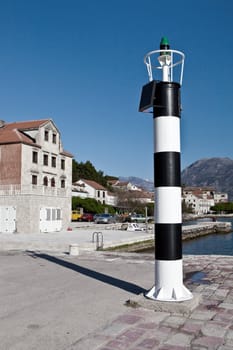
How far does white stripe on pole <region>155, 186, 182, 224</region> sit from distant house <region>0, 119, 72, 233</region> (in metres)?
24.2

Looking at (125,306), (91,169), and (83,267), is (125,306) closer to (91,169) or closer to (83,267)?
(83,267)

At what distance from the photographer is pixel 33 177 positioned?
36469 mm

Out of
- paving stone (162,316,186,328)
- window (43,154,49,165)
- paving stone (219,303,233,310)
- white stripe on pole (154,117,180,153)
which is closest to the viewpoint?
paving stone (162,316,186,328)

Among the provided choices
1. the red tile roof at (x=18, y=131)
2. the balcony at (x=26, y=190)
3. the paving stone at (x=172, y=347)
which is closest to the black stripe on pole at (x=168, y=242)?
the paving stone at (x=172, y=347)

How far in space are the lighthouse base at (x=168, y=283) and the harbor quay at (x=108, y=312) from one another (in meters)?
0.24

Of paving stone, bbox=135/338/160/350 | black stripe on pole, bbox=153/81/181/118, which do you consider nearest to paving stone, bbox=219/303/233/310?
paving stone, bbox=135/338/160/350

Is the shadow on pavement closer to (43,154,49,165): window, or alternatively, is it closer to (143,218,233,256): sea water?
(143,218,233,256): sea water

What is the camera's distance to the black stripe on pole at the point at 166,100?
21.6 ft

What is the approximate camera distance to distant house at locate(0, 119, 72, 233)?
29.9 metres

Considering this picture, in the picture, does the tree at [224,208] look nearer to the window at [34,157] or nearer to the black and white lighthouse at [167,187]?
the window at [34,157]

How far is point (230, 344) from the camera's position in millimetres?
4441

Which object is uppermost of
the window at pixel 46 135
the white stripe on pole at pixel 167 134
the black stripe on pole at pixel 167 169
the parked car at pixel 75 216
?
the window at pixel 46 135

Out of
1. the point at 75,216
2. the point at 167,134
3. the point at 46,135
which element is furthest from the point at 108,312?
the point at 75,216

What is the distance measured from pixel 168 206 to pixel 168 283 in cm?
127
